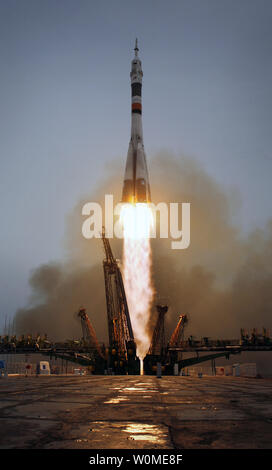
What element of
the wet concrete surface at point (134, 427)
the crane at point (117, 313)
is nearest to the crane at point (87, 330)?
the crane at point (117, 313)

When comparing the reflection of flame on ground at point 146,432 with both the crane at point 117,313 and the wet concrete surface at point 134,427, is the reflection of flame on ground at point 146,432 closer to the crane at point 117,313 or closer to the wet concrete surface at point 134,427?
the wet concrete surface at point 134,427

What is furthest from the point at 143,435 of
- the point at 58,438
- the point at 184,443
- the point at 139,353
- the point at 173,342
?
the point at 139,353

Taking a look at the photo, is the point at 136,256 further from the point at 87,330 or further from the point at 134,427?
the point at 134,427

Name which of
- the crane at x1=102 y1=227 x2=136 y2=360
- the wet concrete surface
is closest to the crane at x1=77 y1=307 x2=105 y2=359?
the crane at x1=102 y1=227 x2=136 y2=360

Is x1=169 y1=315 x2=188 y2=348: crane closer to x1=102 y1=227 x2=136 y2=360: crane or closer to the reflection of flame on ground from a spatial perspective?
x1=102 y1=227 x2=136 y2=360: crane

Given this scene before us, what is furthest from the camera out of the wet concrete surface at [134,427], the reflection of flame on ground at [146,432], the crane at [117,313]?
the crane at [117,313]

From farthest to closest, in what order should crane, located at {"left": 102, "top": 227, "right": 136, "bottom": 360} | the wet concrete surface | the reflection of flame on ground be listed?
1. crane, located at {"left": 102, "top": 227, "right": 136, "bottom": 360}
2. the reflection of flame on ground
3. the wet concrete surface

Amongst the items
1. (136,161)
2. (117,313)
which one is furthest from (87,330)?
(136,161)

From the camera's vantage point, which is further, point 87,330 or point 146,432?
point 87,330

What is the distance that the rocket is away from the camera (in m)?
89.0

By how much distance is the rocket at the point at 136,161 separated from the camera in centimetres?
8900

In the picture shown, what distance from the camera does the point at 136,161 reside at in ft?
302

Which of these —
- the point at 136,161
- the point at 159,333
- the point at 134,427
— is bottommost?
the point at 159,333

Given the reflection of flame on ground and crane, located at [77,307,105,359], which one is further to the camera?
crane, located at [77,307,105,359]
